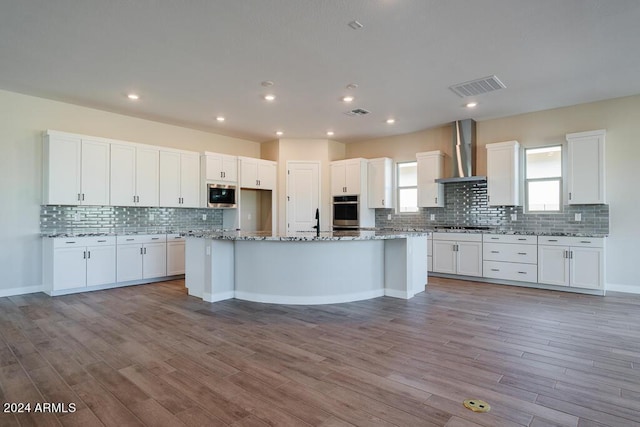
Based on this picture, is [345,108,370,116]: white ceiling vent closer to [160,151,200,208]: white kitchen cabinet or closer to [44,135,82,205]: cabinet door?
[160,151,200,208]: white kitchen cabinet

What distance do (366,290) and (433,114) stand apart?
3477mm

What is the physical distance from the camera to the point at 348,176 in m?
7.87

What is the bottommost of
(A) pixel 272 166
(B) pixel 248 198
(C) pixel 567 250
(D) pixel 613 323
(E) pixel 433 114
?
(D) pixel 613 323

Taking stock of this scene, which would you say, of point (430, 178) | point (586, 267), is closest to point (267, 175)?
point (430, 178)

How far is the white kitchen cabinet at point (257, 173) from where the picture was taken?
749cm

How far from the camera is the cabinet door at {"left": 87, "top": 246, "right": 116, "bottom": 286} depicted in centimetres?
536

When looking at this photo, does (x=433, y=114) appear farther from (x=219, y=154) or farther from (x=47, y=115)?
(x=47, y=115)

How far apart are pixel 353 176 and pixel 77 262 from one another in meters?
5.35

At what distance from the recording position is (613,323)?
3.77m

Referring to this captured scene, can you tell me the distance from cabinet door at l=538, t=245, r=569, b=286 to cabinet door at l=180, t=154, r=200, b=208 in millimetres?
6214

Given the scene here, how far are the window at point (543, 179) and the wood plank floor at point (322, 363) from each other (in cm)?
203

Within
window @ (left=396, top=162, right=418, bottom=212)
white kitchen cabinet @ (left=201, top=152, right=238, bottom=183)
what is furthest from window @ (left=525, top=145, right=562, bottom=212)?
white kitchen cabinet @ (left=201, top=152, right=238, bottom=183)

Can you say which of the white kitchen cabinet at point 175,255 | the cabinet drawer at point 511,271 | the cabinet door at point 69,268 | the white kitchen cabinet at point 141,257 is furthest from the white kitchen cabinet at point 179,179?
the cabinet drawer at point 511,271

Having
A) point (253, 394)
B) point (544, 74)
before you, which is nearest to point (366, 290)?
point (253, 394)
